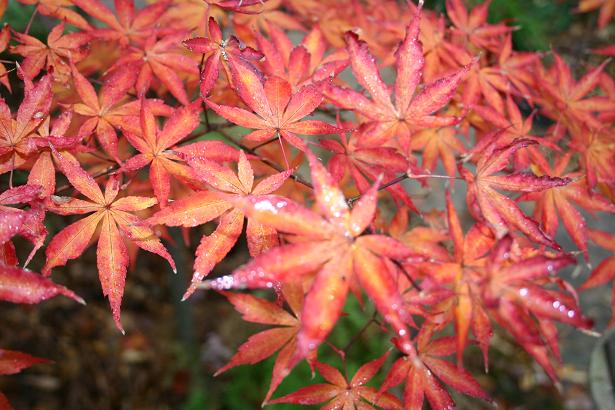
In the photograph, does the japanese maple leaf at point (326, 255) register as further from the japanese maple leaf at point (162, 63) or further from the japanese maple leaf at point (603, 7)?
the japanese maple leaf at point (603, 7)

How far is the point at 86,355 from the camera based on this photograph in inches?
99.0

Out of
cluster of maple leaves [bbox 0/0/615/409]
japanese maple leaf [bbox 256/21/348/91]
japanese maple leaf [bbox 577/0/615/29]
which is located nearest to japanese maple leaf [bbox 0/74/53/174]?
cluster of maple leaves [bbox 0/0/615/409]

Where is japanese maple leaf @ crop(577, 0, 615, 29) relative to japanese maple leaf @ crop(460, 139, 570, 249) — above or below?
above

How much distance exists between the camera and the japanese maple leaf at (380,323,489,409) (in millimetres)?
845

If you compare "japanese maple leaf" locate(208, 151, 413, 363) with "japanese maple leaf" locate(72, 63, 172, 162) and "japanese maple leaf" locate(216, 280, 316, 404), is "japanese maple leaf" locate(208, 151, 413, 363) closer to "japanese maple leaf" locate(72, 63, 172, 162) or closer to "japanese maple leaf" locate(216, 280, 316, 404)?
"japanese maple leaf" locate(216, 280, 316, 404)

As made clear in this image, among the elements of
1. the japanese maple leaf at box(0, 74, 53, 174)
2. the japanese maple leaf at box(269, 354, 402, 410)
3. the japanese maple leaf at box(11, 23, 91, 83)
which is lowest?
the japanese maple leaf at box(269, 354, 402, 410)

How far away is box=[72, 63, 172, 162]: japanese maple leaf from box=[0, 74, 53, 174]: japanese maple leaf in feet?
0.33

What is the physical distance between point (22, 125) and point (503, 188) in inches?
34.9

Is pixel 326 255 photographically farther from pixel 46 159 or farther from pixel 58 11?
pixel 58 11

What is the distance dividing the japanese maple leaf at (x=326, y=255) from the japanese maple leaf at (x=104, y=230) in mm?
240

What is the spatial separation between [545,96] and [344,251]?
97cm

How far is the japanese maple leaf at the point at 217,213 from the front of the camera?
78cm

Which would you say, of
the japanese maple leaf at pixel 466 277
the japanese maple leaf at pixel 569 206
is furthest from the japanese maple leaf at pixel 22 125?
the japanese maple leaf at pixel 569 206

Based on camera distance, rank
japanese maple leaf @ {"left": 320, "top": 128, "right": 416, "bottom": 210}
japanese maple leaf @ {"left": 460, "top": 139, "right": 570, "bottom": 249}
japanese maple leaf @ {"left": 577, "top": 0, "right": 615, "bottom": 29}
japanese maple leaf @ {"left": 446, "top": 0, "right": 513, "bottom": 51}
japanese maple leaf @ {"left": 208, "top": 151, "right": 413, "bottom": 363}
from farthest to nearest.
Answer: japanese maple leaf @ {"left": 577, "top": 0, "right": 615, "bottom": 29}
japanese maple leaf @ {"left": 446, "top": 0, "right": 513, "bottom": 51}
japanese maple leaf @ {"left": 320, "top": 128, "right": 416, "bottom": 210}
japanese maple leaf @ {"left": 460, "top": 139, "right": 570, "bottom": 249}
japanese maple leaf @ {"left": 208, "top": 151, "right": 413, "bottom": 363}
